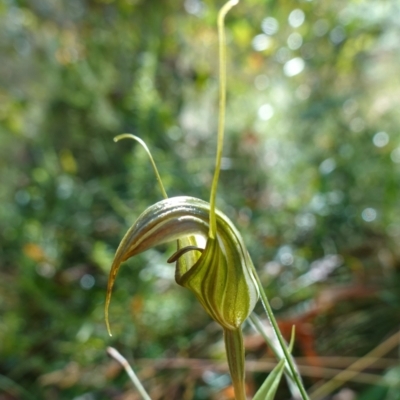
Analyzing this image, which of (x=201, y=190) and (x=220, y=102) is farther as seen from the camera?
(x=201, y=190)

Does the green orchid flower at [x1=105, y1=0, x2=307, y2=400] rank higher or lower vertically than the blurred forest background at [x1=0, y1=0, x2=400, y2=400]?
higher

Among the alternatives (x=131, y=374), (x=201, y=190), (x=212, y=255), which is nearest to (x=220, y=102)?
(x=212, y=255)

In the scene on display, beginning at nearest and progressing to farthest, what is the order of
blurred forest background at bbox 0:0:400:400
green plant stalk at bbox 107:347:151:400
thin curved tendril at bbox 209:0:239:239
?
thin curved tendril at bbox 209:0:239:239 < green plant stalk at bbox 107:347:151:400 < blurred forest background at bbox 0:0:400:400

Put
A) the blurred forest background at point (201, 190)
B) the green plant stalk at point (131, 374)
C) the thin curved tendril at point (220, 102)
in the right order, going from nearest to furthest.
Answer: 1. the thin curved tendril at point (220, 102)
2. the green plant stalk at point (131, 374)
3. the blurred forest background at point (201, 190)

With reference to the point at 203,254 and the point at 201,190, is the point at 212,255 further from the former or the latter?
the point at 201,190

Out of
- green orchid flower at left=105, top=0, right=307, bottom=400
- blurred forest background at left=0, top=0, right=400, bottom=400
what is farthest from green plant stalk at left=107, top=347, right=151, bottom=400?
blurred forest background at left=0, top=0, right=400, bottom=400

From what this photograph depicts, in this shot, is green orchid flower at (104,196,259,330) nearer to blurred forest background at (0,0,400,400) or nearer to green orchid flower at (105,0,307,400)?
green orchid flower at (105,0,307,400)

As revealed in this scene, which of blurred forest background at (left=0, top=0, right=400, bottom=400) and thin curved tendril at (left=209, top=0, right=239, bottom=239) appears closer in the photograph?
thin curved tendril at (left=209, top=0, right=239, bottom=239)

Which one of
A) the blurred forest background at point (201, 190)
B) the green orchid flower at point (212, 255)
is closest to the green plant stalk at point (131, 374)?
the green orchid flower at point (212, 255)

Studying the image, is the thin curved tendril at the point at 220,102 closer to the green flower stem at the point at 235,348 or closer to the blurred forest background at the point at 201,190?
the green flower stem at the point at 235,348
